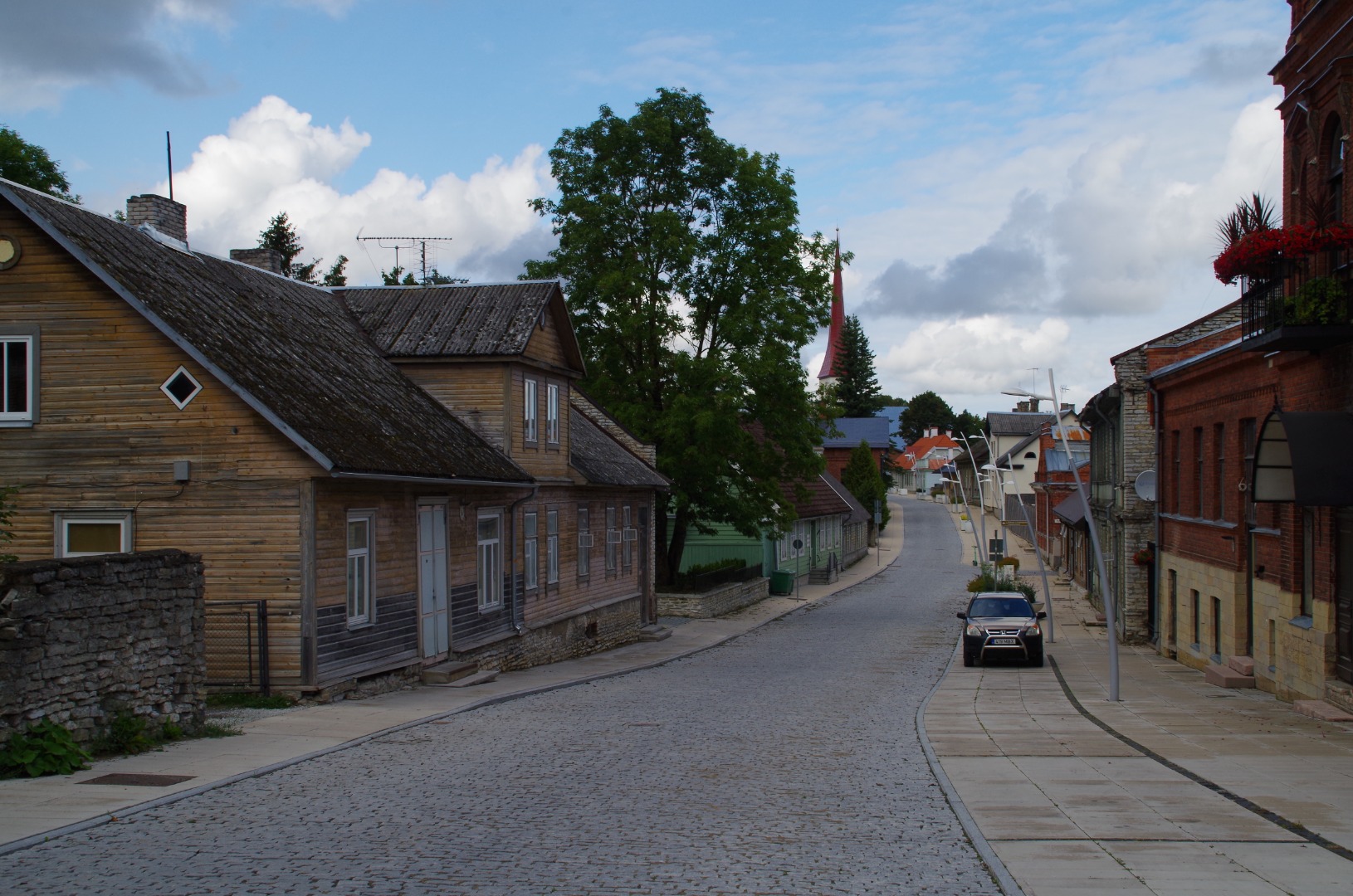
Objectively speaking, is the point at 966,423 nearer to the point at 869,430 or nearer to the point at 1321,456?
the point at 869,430

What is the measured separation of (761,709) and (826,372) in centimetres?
10419

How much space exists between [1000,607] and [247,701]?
58.0ft

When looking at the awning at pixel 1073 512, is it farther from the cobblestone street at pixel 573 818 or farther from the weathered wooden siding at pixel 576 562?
the cobblestone street at pixel 573 818

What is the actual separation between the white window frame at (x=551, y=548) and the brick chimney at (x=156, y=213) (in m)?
9.18

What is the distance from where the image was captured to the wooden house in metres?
16.1

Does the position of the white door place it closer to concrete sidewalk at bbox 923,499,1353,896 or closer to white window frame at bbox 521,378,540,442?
white window frame at bbox 521,378,540,442

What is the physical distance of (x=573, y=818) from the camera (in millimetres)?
9922

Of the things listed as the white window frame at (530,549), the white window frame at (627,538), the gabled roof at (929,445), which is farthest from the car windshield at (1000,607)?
the gabled roof at (929,445)

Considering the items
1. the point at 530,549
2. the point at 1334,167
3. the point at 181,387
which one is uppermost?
the point at 1334,167

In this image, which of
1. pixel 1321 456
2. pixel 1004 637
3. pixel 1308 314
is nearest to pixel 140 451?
pixel 1321 456

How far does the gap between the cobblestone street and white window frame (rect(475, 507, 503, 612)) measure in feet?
15.4

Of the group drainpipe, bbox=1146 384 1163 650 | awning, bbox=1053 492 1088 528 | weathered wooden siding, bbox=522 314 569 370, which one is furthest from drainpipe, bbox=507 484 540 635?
awning, bbox=1053 492 1088 528

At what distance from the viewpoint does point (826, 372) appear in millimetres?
120500

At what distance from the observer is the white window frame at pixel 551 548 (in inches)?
1016
